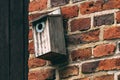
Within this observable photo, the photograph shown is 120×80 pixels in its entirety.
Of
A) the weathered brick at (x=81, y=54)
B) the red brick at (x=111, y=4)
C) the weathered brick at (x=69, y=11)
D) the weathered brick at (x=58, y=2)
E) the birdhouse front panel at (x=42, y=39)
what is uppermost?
the weathered brick at (x=58, y=2)

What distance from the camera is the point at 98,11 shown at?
2.38 m

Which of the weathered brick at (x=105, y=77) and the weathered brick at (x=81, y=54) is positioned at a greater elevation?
the weathered brick at (x=81, y=54)

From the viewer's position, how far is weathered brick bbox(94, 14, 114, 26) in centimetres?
233

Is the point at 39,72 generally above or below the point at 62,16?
below

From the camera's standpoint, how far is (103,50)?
230 cm

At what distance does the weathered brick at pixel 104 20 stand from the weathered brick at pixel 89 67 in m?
0.19

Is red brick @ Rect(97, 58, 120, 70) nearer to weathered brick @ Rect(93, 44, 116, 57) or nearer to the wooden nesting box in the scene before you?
weathered brick @ Rect(93, 44, 116, 57)

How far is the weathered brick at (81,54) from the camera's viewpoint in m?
2.34
